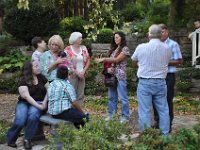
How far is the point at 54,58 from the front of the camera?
7938 millimetres

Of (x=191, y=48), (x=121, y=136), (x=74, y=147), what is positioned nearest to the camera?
(x=74, y=147)

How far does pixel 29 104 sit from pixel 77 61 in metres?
1.38

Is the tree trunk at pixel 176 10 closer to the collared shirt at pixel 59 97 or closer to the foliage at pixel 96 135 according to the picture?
the collared shirt at pixel 59 97

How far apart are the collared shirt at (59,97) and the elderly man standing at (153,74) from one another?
1003mm

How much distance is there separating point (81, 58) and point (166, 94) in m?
1.82

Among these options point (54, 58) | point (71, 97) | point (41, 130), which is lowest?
point (41, 130)

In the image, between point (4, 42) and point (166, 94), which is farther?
point (4, 42)

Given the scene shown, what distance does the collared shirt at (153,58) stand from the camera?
6723 millimetres

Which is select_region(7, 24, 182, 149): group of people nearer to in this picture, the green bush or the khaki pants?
the khaki pants

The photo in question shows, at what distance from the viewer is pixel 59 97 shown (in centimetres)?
676

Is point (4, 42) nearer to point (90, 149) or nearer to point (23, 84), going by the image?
point (23, 84)

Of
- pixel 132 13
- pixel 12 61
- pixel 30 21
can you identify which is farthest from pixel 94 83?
pixel 132 13

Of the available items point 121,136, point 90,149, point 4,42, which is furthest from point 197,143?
point 4,42

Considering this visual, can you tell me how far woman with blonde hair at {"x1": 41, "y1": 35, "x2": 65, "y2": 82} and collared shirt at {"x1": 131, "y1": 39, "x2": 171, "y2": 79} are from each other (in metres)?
1.53
